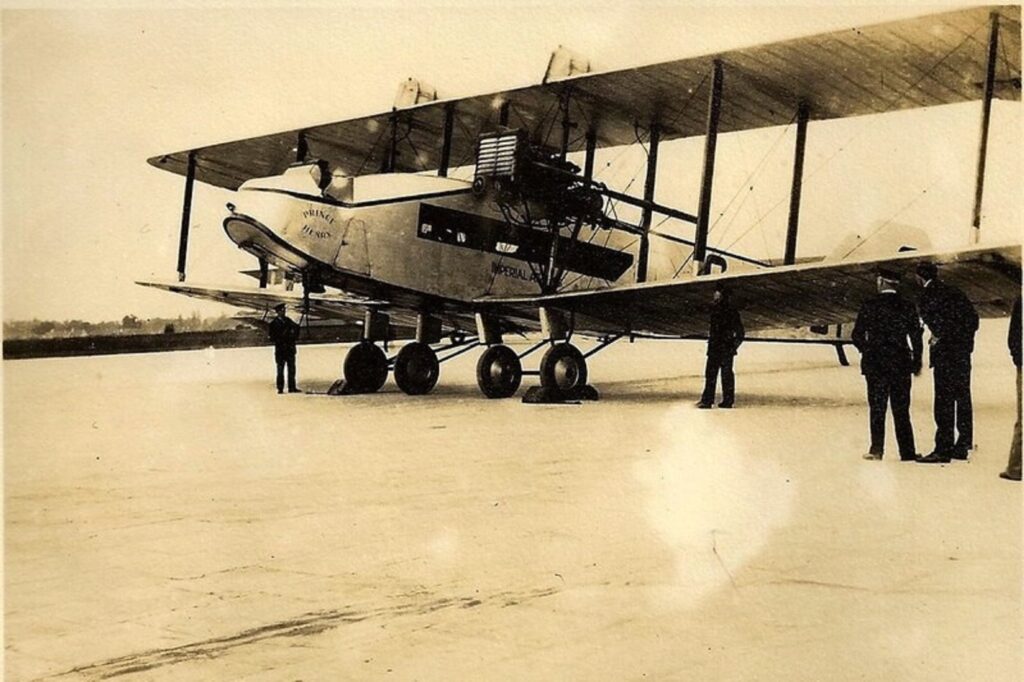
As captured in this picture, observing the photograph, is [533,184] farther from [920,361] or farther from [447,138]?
[920,361]

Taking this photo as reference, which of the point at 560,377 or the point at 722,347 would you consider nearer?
the point at 722,347

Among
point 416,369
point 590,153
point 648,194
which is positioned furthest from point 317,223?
point 648,194

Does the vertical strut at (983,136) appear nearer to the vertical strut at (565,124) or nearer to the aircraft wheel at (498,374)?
the vertical strut at (565,124)

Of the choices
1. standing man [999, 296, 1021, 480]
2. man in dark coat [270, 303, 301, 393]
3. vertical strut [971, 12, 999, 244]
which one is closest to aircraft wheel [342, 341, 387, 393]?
man in dark coat [270, 303, 301, 393]

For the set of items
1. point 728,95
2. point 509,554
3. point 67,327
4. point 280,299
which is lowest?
point 509,554

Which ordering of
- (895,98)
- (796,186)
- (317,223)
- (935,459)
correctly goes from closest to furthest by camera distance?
(935,459) < (895,98) < (796,186) < (317,223)

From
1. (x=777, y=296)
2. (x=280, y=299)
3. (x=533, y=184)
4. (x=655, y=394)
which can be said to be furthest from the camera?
(x=280, y=299)

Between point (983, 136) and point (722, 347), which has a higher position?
point (983, 136)
